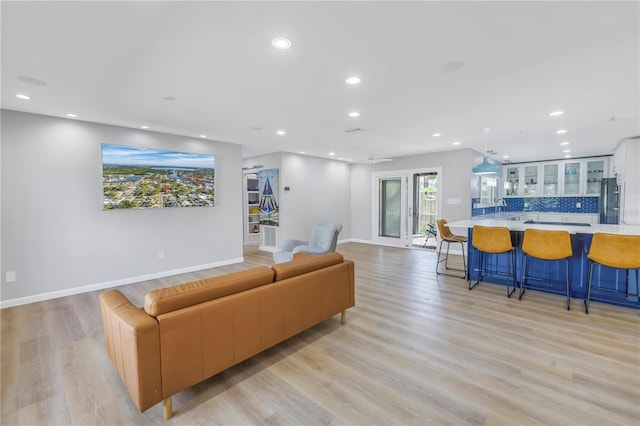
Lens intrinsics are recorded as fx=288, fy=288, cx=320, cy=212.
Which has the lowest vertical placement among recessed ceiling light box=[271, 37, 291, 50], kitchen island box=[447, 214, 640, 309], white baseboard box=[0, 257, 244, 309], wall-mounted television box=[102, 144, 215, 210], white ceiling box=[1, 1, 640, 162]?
white baseboard box=[0, 257, 244, 309]

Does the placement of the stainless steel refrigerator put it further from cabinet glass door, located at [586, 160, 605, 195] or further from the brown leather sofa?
the brown leather sofa

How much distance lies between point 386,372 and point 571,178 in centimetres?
918

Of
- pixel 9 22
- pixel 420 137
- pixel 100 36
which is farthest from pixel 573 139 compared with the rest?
pixel 9 22

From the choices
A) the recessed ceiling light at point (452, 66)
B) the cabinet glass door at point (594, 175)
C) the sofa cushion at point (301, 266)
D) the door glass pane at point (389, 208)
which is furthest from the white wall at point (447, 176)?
the sofa cushion at point (301, 266)

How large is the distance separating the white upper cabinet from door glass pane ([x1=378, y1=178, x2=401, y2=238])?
3915 mm

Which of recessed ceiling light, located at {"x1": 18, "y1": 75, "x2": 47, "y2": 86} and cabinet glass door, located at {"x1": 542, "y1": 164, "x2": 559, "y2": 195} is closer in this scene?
recessed ceiling light, located at {"x1": 18, "y1": 75, "x2": 47, "y2": 86}

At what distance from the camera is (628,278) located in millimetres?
3676

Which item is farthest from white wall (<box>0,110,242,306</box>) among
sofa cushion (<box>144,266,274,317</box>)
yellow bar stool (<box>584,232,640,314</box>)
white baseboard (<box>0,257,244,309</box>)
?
yellow bar stool (<box>584,232,640,314</box>)

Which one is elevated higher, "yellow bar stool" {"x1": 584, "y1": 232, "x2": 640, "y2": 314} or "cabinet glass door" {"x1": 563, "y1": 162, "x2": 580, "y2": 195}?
"cabinet glass door" {"x1": 563, "y1": 162, "x2": 580, "y2": 195}

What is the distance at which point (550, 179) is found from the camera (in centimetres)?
855

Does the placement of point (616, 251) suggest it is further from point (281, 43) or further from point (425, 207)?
point (425, 207)

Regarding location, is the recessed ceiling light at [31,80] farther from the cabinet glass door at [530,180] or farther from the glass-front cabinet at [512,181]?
the cabinet glass door at [530,180]

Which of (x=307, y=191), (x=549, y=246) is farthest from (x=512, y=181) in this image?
(x=307, y=191)

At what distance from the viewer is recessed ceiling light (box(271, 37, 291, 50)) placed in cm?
217
